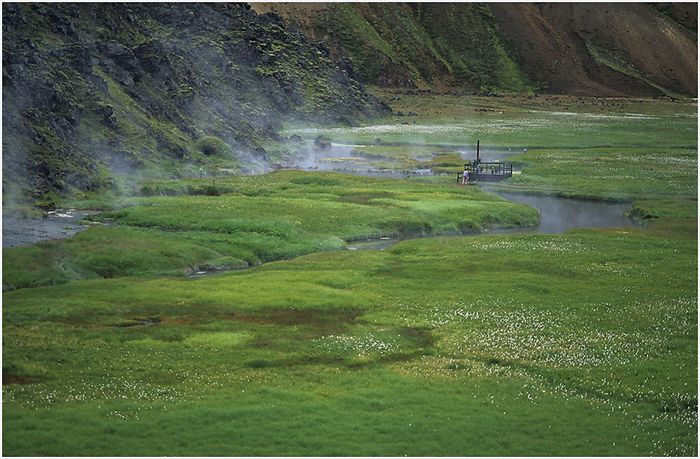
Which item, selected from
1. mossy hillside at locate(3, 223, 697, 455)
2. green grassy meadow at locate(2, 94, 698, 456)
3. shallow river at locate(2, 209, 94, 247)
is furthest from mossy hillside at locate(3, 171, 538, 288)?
mossy hillside at locate(3, 223, 697, 455)

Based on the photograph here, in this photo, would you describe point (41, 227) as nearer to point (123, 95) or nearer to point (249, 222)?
point (249, 222)

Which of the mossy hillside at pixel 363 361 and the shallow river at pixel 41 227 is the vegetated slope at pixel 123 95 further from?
the mossy hillside at pixel 363 361

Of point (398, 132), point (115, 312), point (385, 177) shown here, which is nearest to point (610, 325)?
point (115, 312)

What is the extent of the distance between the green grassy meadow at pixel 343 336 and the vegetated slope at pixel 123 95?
36.0ft

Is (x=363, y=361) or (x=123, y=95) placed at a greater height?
(x=123, y=95)

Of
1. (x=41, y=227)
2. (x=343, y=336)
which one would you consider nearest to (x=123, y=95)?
(x=41, y=227)

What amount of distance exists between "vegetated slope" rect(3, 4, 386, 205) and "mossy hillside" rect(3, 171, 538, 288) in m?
8.46

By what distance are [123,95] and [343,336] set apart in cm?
8223

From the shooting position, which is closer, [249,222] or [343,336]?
[343,336]

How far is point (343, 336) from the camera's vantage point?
44625 millimetres

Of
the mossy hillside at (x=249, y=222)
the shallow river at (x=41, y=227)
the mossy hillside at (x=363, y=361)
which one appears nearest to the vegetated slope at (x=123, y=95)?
the shallow river at (x=41, y=227)

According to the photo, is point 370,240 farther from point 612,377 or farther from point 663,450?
point 663,450

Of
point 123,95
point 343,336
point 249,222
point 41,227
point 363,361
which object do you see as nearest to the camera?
point 363,361

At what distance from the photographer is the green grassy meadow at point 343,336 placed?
32344mm
